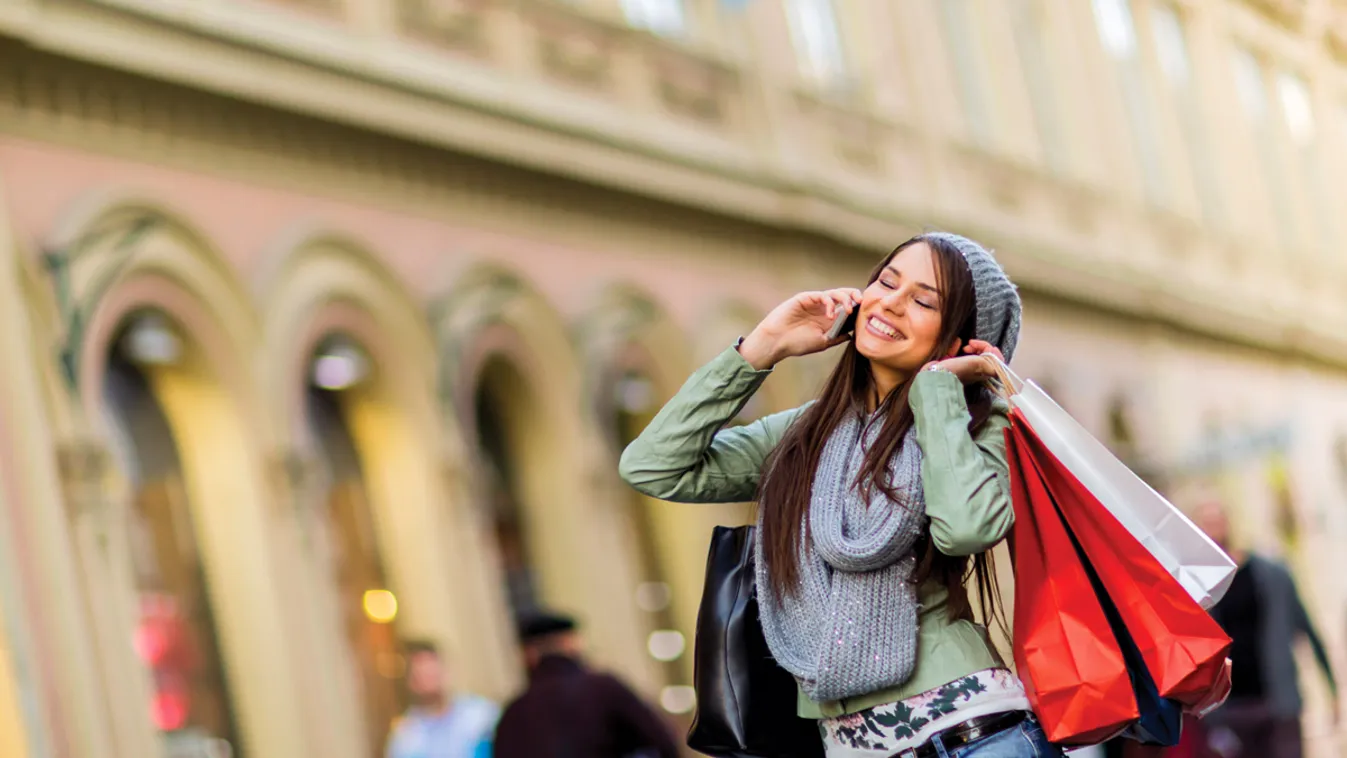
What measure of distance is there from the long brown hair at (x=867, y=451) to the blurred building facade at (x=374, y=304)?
22.9 ft

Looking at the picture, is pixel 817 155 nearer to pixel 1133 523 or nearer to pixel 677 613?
pixel 677 613

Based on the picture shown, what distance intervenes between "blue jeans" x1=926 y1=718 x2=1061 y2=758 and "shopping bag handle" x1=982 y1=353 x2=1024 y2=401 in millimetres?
554

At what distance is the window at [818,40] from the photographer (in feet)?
67.5

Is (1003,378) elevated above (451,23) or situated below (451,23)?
below

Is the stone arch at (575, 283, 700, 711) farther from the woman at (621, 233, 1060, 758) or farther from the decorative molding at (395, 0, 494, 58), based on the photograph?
the woman at (621, 233, 1060, 758)

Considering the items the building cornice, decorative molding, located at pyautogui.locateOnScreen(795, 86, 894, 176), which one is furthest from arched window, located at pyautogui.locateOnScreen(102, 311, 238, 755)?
decorative molding, located at pyautogui.locateOnScreen(795, 86, 894, 176)

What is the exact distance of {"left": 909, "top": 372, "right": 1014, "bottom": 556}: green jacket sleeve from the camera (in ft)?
11.2

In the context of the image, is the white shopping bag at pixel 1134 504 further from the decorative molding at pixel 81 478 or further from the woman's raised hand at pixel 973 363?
the decorative molding at pixel 81 478

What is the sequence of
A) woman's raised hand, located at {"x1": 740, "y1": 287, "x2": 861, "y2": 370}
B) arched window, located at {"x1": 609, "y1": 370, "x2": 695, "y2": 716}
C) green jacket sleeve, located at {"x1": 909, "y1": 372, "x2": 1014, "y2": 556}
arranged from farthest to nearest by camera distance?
1. arched window, located at {"x1": 609, "y1": 370, "x2": 695, "y2": 716}
2. woman's raised hand, located at {"x1": 740, "y1": 287, "x2": 861, "y2": 370}
3. green jacket sleeve, located at {"x1": 909, "y1": 372, "x2": 1014, "y2": 556}

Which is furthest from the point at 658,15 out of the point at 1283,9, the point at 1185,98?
the point at 1283,9

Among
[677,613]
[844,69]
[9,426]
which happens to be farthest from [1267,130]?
[9,426]

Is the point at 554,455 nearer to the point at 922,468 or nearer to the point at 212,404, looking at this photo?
the point at 212,404

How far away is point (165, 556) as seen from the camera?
38.8ft

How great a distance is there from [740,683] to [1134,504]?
74 cm
